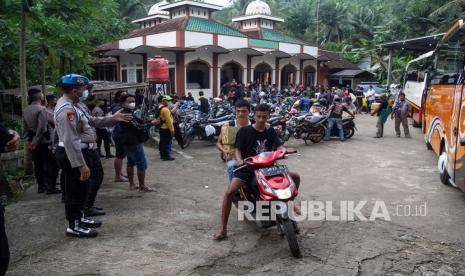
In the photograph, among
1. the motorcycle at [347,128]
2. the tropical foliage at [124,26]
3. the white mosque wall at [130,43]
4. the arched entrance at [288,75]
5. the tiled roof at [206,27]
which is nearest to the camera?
the tropical foliage at [124,26]

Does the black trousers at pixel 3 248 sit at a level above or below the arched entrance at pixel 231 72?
below

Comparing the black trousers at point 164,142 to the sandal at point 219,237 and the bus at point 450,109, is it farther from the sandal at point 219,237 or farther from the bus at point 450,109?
the bus at point 450,109

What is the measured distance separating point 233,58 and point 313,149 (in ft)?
46.4

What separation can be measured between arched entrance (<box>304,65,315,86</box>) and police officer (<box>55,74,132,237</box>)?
84.9ft

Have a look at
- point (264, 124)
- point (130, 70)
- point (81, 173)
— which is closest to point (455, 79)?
point (264, 124)

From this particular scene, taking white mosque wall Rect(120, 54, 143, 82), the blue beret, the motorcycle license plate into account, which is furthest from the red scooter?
white mosque wall Rect(120, 54, 143, 82)

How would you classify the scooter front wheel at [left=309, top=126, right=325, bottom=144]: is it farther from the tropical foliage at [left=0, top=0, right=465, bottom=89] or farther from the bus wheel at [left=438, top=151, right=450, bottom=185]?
the tropical foliage at [left=0, top=0, right=465, bottom=89]

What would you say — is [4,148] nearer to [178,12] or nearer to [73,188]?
[73,188]

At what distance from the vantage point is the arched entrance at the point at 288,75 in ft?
90.0

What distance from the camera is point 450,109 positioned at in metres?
6.07

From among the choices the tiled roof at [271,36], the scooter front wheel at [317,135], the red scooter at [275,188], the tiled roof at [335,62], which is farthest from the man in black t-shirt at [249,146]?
the tiled roof at [335,62]

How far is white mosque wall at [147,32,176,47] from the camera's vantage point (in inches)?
798

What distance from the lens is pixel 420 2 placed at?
25.8m

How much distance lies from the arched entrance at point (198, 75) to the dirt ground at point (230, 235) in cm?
1519
